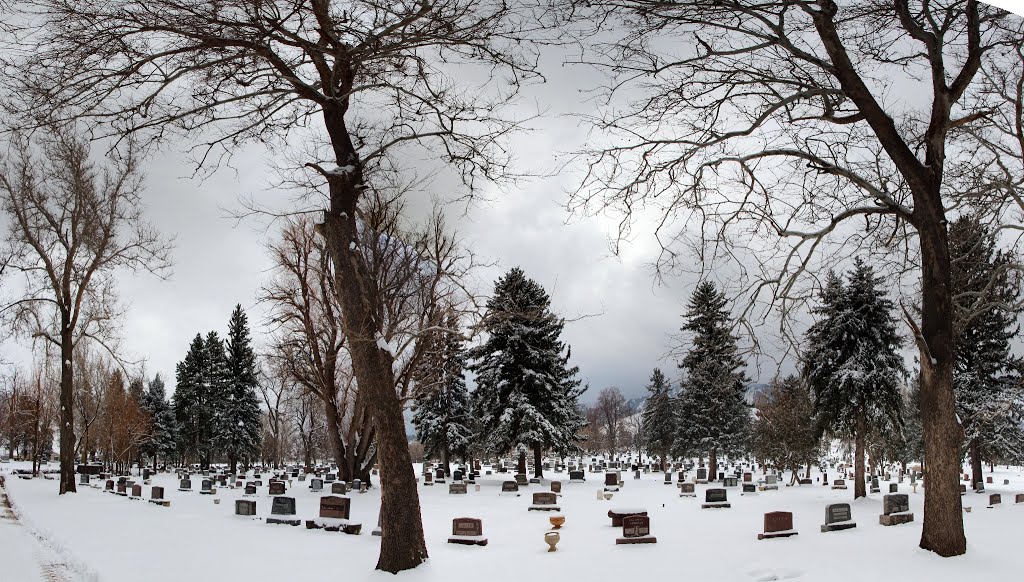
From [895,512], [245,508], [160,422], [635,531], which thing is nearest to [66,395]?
[245,508]

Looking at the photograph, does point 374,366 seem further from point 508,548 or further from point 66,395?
point 66,395

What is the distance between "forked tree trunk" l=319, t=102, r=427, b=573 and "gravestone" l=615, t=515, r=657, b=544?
4965mm

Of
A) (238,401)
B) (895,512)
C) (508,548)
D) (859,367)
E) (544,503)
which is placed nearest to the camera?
(508,548)

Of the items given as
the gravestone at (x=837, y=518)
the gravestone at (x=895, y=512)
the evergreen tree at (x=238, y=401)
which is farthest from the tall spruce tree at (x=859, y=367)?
the evergreen tree at (x=238, y=401)

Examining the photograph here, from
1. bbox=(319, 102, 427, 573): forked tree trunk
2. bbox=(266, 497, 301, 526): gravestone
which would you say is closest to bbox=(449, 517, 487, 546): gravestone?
bbox=(319, 102, 427, 573): forked tree trunk

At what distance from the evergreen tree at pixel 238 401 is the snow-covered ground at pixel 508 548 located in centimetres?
1968

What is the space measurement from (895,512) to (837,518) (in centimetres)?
208

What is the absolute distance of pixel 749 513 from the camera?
17.8m

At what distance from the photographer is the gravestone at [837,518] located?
12.9 m

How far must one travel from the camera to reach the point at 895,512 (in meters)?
14.1

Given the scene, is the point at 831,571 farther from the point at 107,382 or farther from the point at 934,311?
the point at 107,382

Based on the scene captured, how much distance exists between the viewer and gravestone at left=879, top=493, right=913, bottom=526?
529 inches

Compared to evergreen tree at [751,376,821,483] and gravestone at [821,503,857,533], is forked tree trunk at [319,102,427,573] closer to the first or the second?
gravestone at [821,503,857,533]

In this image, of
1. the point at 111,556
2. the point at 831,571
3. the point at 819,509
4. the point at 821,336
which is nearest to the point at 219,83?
the point at 111,556
